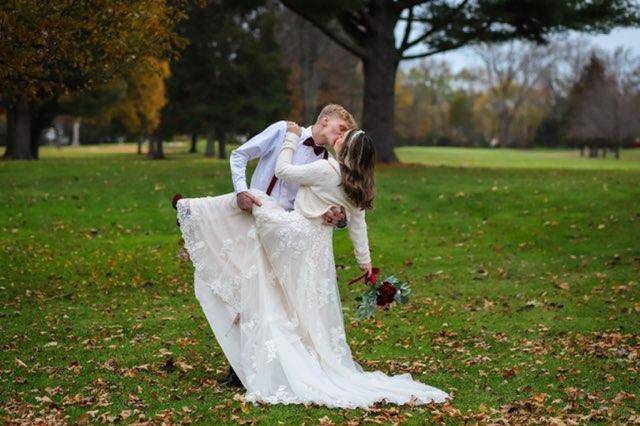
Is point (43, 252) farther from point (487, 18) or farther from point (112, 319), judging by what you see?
point (487, 18)

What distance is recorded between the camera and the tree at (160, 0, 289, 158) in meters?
51.8

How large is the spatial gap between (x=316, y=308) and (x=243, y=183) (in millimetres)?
1290

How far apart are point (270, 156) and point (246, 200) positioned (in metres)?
0.48

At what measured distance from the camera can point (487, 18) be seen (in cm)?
2880

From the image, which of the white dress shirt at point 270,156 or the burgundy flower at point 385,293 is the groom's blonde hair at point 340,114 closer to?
the white dress shirt at point 270,156

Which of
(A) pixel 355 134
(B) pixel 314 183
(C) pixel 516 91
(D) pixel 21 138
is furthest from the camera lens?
(C) pixel 516 91

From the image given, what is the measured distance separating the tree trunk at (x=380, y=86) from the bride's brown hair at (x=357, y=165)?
22.2m

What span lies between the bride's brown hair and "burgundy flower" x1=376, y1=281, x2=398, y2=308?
3.01ft

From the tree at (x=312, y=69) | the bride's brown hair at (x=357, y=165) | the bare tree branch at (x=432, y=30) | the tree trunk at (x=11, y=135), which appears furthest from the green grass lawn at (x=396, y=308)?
the tree at (x=312, y=69)

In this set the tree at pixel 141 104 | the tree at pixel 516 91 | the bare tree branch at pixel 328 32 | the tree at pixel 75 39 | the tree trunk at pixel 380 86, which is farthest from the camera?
the tree at pixel 516 91

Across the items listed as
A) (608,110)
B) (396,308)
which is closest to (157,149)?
(608,110)

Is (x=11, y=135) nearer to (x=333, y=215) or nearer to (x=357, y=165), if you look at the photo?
(x=333, y=215)

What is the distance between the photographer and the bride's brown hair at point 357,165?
777 centimetres

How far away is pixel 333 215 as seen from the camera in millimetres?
7996
